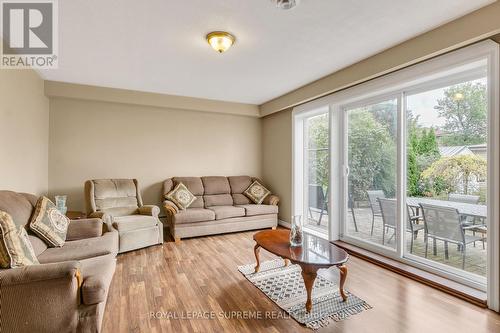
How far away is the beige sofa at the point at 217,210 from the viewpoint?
4316 millimetres

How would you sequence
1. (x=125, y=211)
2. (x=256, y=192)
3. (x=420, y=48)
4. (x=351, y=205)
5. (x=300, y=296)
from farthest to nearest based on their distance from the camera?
(x=256, y=192) → (x=125, y=211) → (x=351, y=205) → (x=420, y=48) → (x=300, y=296)

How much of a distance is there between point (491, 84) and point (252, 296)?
9.63 ft

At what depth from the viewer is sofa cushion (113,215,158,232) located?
3.62 m

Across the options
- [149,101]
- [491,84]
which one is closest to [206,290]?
[491,84]

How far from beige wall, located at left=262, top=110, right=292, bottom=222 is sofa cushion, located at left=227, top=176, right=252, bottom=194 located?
56 cm

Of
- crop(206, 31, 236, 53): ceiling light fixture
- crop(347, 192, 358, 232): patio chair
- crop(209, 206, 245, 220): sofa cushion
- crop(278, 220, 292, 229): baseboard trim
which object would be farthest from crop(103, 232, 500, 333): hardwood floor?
crop(206, 31, 236, 53): ceiling light fixture

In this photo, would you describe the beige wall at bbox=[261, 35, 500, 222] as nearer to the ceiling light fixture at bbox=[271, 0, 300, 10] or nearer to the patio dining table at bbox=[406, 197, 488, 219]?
the patio dining table at bbox=[406, 197, 488, 219]

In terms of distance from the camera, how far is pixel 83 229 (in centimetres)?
287

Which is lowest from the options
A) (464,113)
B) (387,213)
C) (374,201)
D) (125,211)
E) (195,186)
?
(125,211)

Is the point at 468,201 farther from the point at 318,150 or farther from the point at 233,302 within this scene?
the point at 233,302

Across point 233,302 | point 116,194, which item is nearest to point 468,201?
point 233,302

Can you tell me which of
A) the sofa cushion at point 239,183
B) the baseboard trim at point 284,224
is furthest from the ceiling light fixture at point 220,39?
the baseboard trim at point 284,224

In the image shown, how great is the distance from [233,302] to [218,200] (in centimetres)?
287

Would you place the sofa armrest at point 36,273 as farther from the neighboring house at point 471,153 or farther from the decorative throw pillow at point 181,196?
the neighboring house at point 471,153
